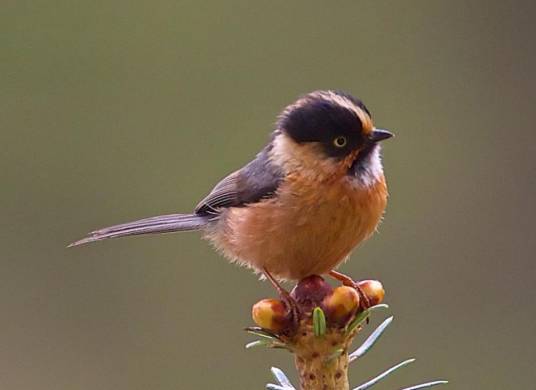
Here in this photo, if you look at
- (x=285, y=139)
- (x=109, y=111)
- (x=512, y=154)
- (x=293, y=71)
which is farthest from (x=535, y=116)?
(x=285, y=139)

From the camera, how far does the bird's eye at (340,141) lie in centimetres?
326

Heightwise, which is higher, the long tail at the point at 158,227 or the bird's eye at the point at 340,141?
the bird's eye at the point at 340,141

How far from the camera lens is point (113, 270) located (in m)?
6.61

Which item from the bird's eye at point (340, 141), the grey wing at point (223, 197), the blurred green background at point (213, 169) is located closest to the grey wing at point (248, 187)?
the grey wing at point (223, 197)

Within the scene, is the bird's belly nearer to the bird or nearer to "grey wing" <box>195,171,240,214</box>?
the bird

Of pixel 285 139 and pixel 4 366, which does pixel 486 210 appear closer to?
pixel 4 366

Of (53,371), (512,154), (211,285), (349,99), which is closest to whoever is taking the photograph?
(349,99)

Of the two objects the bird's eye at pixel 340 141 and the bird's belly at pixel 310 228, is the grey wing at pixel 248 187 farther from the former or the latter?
the bird's eye at pixel 340 141

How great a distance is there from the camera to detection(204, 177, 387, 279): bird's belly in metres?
3.18

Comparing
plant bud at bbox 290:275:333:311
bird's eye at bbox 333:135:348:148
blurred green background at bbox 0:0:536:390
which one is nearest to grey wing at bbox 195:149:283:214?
bird's eye at bbox 333:135:348:148

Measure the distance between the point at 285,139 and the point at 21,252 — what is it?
3.50 m

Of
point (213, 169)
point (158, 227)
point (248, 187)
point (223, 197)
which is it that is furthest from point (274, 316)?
point (213, 169)

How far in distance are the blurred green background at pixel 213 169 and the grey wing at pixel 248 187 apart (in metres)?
2.34

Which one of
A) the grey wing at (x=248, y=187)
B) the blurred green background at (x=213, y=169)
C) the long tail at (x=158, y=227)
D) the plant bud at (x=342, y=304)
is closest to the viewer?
the plant bud at (x=342, y=304)
